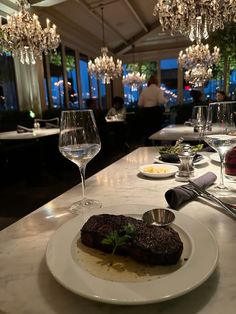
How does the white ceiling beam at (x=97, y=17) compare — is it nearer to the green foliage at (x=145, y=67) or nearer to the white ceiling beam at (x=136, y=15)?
the white ceiling beam at (x=136, y=15)

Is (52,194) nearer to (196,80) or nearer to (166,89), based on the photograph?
(196,80)

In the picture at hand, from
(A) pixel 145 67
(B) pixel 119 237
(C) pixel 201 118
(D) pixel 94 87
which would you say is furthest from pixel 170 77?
(B) pixel 119 237

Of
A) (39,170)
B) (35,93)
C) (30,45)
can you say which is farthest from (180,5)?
(35,93)

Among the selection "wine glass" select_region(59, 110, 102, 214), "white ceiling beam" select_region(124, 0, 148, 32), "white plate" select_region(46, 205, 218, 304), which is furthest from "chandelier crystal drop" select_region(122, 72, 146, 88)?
"white plate" select_region(46, 205, 218, 304)

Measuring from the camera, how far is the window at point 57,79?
7109 mm

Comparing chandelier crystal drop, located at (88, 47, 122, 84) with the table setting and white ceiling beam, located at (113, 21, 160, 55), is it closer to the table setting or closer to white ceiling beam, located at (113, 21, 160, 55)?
white ceiling beam, located at (113, 21, 160, 55)

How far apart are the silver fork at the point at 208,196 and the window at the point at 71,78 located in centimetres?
774

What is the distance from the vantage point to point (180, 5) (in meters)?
3.23

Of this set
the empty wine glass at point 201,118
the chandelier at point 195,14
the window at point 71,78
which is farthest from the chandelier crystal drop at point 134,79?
the empty wine glass at point 201,118

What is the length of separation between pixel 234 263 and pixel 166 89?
1151 centimetres

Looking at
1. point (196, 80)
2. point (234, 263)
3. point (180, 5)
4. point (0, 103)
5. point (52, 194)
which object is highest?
point (180, 5)

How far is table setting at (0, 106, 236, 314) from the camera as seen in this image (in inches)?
15.5

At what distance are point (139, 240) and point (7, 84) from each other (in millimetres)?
6057

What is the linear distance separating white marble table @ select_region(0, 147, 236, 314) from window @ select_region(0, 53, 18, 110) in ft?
17.7
